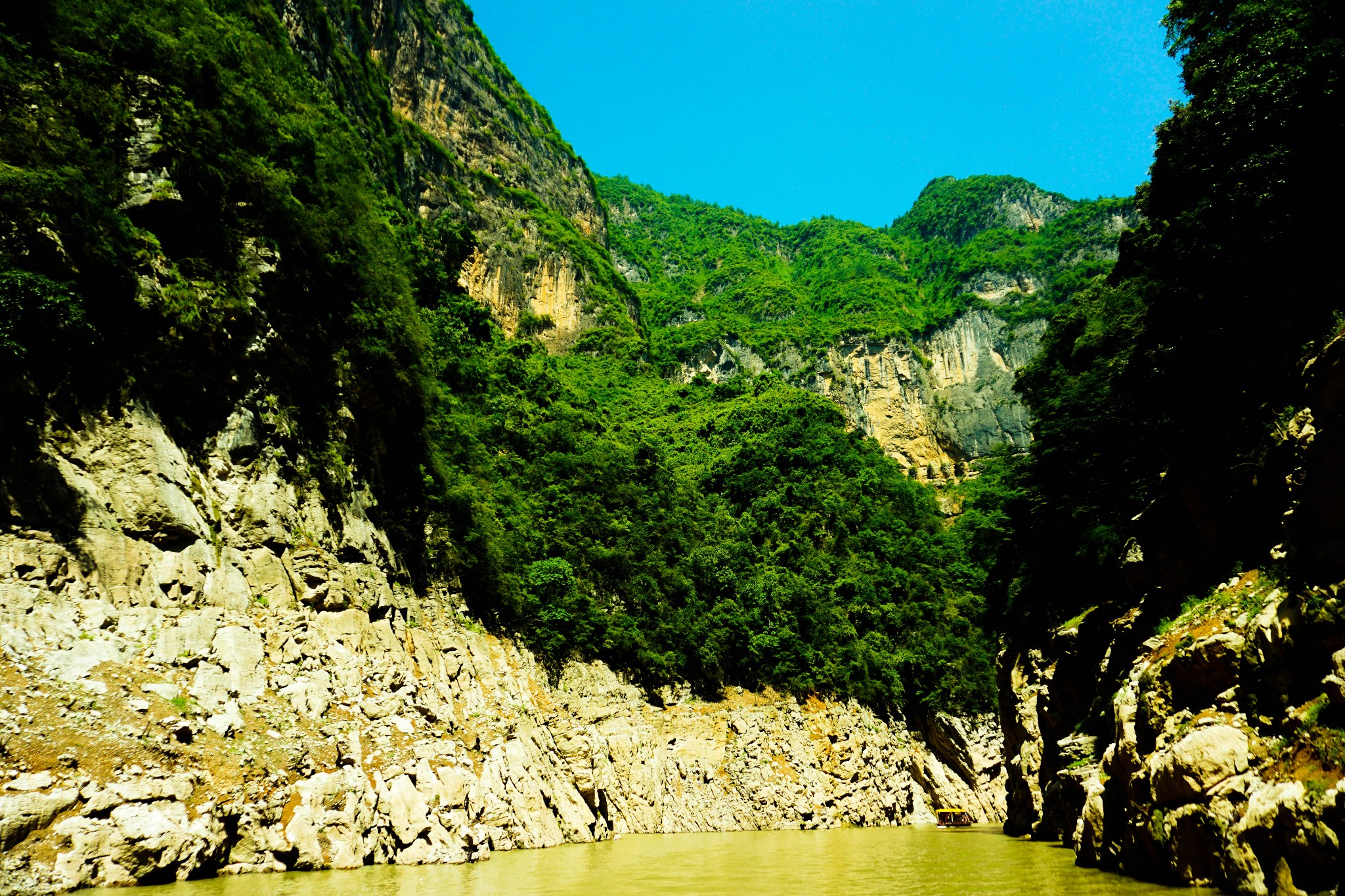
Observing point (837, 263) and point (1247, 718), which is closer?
point (1247, 718)

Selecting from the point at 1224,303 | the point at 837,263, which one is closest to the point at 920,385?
the point at 837,263

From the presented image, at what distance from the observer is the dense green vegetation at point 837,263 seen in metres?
92.3

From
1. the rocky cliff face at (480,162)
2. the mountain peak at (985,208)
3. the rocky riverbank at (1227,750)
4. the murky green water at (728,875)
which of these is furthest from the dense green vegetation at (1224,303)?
the mountain peak at (985,208)

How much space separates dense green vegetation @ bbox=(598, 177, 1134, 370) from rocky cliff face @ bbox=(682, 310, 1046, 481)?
2.17m

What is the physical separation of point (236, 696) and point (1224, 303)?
2059 cm

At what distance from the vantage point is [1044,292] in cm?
9606

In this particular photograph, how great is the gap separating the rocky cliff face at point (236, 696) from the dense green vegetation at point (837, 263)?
60017 millimetres

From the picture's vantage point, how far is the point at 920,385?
88875mm

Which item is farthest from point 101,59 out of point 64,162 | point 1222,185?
point 1222,185

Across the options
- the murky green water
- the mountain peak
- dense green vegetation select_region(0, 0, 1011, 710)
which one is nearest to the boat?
dense green vegetation select_region(0, 0, 1011, 710)

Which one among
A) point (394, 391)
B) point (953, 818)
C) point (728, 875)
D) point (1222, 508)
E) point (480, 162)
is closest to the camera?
point (1222, 508)

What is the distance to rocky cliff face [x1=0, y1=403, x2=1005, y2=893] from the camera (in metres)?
11.4

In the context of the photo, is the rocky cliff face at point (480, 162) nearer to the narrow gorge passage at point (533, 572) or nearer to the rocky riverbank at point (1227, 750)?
→ the narrow gorge passage at point (533, 572)

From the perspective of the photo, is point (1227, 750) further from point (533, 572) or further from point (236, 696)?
point (533, 572)
